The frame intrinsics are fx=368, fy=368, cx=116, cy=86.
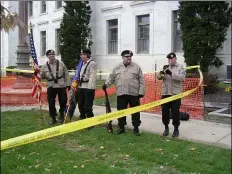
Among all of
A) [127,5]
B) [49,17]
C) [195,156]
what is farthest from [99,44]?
[195,156]

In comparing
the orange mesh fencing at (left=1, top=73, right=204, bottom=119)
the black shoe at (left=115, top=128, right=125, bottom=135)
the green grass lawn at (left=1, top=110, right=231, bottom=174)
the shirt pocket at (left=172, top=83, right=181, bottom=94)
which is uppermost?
the shirt pocket at (left=172, top=83, right=181, bottom=94)

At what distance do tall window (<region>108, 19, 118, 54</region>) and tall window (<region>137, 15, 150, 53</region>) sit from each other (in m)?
2.11

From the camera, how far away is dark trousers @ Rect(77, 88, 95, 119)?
7988 mm

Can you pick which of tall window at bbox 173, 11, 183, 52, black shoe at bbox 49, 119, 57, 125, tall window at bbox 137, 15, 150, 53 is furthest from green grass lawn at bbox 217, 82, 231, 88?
tall window at bbox 137, 15, 150, 53

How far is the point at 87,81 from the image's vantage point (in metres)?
7.98

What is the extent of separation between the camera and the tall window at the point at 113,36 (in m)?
23.1

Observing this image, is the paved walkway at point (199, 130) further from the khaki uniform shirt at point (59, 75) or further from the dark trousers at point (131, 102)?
the khaki uniform shirt at point (59, 75)

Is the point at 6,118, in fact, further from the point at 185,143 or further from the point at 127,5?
the point at 127,5

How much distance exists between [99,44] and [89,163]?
18.6 m

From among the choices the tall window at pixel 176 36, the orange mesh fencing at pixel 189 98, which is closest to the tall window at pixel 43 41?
the tall window at pixel 176 36

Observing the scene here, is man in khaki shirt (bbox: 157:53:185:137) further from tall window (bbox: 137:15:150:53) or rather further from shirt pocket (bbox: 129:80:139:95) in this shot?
tall window (bbox: 137:15:150:53)

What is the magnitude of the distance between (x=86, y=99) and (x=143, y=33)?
13.8 meters

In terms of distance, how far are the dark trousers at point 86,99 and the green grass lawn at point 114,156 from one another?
67cm

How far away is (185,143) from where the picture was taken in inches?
267
